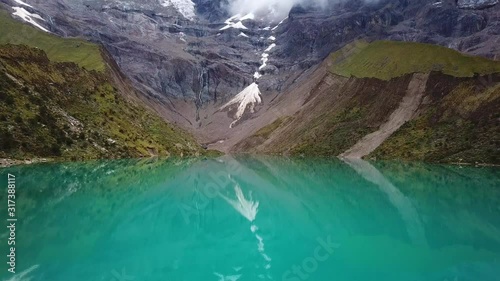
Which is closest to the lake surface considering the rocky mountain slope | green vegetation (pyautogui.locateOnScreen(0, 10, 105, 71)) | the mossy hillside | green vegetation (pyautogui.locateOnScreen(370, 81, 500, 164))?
Answer: the mossy hillside

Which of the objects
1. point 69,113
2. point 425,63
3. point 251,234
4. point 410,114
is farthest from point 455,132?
point 251,234

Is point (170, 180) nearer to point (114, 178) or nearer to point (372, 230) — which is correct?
point (114, 178)

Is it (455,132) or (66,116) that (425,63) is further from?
(66,116)

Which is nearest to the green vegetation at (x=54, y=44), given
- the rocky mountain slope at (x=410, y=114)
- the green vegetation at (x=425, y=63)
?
the rocky mountain slope at (x=410, y=114)

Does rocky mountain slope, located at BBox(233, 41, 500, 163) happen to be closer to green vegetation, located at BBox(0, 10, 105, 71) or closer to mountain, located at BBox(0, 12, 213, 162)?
Answer: mountain, located at BBox(0, 12, 213, 162)

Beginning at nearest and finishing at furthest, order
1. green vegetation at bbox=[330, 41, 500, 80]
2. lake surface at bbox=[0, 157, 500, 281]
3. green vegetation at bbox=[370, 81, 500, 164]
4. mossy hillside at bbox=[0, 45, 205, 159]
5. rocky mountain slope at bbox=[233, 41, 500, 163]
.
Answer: lake surface at bbox=[0, 157, 500, 281], mossy hillside at bbox=[0, 45, 205, 159], green vegetation at bbox=[370, 81, 500, 164], rocky mountain slope at bbox=[233, 41, 500, 163], green vegetation at bbox=[330, 41, 500, 80]

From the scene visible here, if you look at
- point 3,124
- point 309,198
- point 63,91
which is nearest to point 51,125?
point 3,124
